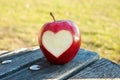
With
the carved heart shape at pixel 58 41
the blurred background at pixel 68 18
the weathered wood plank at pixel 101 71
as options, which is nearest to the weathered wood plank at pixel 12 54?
the carved heart shape at pixel 58 41

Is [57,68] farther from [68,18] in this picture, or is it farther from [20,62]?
[68,18]

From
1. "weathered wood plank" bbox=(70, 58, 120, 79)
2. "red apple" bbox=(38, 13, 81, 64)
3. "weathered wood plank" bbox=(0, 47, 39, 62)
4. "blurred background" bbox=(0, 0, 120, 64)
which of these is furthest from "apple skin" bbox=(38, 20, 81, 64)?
"blurred background" bbox=(0, 0, 120, 64)

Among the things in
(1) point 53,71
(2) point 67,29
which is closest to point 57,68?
(1) point 53,71

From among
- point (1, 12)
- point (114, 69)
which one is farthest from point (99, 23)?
point (114, 69)

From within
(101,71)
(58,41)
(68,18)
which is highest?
(58,41)

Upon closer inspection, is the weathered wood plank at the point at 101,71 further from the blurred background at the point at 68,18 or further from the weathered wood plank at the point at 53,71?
the blurred background at the point at 68,18
